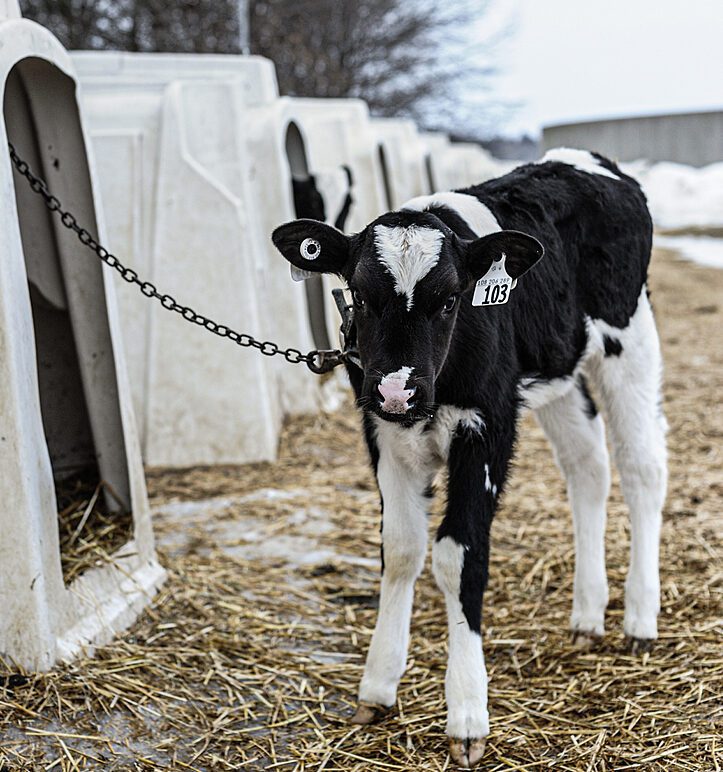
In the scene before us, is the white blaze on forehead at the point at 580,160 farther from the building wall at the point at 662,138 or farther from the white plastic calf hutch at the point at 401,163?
the building wall at the point at 662,138

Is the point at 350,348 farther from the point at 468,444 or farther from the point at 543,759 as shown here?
the point at 543,759

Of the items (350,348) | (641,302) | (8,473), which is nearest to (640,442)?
(641,302)

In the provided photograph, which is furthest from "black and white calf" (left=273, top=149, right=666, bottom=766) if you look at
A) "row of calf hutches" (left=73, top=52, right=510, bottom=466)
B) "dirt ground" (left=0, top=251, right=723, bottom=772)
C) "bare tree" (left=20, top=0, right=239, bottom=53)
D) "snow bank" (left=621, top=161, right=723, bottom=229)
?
"snow bank" (left=621, top=161, right=723, bottom=229)

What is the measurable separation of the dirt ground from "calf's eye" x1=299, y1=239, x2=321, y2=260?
1.49m

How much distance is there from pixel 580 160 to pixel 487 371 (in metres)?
1.36

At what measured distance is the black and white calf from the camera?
10.2ft

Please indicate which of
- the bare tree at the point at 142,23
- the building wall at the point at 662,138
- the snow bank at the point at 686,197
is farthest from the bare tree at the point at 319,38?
the building wall at the point at 662,138

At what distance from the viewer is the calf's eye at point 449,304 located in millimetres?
3125

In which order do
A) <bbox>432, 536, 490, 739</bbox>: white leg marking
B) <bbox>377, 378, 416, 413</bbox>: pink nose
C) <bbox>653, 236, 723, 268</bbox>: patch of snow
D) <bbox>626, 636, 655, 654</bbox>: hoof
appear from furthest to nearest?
<bbox>653, 236, 723, 268</bbox>: patch of snow
<bbox>626, 636, 655, 654</bbox>: hoof
<bbox>432, 536, 490, 739</bbox>: white leg marking
<bbox>377, 378, 416, 413</bbox>: pink nose

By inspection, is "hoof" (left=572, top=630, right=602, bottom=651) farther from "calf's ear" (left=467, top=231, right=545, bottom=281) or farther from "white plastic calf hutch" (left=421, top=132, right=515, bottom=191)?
"white plastic calf hutch" (left=421, top=132, right=515, bottom=191)

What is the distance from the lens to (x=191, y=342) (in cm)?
662

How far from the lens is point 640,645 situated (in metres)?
3.94

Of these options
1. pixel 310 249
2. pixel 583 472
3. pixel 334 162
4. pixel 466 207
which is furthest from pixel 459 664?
pixel 334 162

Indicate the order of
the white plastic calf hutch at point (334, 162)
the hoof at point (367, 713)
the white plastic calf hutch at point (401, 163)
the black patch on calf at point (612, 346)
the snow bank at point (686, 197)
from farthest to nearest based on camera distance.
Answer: the snow bank at point (686, 197) → the white plastic calf hutch at point (401, 163) → the white plastic calf hutch at point (334, 162) → the black patch on calf at point (612, 346) → the hoof at point (367, 713)
